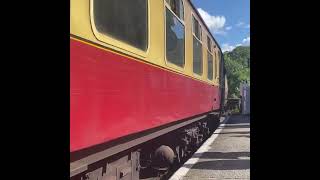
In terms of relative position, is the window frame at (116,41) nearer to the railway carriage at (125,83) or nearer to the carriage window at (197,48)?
the railway carriage at (125,83)

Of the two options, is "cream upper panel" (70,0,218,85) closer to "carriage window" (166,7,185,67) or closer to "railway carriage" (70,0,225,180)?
"railway carriage" (70,0,225,180)

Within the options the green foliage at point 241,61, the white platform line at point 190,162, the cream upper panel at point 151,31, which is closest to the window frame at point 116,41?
the cream upper panel at point 151,31

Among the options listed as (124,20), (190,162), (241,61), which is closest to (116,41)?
(124,20)

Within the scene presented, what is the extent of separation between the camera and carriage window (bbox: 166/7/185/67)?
18.3ft

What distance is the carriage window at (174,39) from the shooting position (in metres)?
Answer: 5.58

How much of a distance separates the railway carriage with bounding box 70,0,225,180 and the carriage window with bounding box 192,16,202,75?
0.88 meters

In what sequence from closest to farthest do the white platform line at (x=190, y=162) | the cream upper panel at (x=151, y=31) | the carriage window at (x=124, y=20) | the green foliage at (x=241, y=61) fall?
1. the green foliage at (x=241, y=61)
2. the cream upper panel at (x=151, y=31)
3. the carriage window at (x=124, y=20)
4. the white platform line at (x=190, y=162)


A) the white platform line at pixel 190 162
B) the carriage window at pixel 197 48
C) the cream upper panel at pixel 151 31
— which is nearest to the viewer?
the cream upper panel at pixel 151 31

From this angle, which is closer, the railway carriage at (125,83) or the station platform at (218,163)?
the railway carriage at (125,83)

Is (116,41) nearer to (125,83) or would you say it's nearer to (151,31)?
(125,83)

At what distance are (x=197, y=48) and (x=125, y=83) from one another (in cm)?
482
